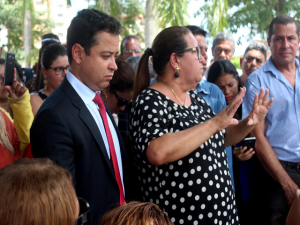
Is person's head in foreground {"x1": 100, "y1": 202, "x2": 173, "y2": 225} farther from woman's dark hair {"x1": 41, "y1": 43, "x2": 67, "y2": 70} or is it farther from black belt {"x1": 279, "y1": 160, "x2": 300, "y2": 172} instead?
woman's dark hair {"x1": 41, "y1": 43, "x2": 67, "y2": 70}

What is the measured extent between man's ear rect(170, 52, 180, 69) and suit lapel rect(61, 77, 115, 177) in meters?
0.70

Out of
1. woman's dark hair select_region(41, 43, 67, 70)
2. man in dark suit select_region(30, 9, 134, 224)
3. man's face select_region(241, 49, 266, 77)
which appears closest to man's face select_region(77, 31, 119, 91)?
man in dark suit select_region(30, 9, 134, 224)

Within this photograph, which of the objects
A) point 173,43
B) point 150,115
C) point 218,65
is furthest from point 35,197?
point 218,65

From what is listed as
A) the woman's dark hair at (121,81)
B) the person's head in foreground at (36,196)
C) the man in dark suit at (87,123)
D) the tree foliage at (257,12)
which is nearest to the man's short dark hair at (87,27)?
the man in dark suit at (87,123)

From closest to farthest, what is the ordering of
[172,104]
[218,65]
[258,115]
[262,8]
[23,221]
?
[23,221] → [172,104] → [258,115] → [218,65] → [262,8]

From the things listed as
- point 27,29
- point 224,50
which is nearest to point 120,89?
point 224,50

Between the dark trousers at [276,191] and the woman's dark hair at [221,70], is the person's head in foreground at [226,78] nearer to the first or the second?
the woman's dark hair at [221,70]

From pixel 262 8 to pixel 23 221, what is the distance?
13727mm

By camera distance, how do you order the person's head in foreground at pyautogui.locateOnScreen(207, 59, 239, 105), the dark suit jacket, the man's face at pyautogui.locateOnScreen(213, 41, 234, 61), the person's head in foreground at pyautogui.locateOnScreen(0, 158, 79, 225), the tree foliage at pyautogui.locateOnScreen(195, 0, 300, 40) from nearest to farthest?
the person's head in foreground at pyautogui.locateOnScreen(0, 158, 79, 225) → the dark suit jacket → the person's head in foreground at pyautogui.locateOnScreen(207, 59, 239, 105) → the man's face at pyautogui.locateOnScreen(213, 41, 234, 61) → the tree foliage at pyautogui.locateOnScreen(195, 0, 300, 40)

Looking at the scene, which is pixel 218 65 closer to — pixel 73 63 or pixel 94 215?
pixel 73 63

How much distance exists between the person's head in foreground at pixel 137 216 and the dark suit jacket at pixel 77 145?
16.3 inches

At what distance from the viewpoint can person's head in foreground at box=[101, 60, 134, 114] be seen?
271 cm

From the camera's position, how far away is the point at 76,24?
1.64 meters

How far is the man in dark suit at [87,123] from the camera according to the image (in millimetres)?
1403
